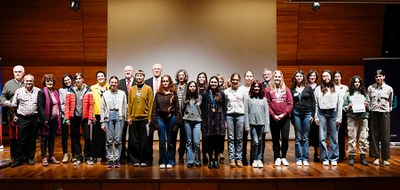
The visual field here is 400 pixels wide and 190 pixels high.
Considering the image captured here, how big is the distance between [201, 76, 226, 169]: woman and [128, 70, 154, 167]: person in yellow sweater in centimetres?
81

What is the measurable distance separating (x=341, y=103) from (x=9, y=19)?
7.91m

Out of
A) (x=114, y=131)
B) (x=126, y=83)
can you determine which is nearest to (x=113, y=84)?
(x=126, y=83)

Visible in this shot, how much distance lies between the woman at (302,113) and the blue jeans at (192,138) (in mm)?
1523

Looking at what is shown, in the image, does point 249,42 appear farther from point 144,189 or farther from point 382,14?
point 144,189

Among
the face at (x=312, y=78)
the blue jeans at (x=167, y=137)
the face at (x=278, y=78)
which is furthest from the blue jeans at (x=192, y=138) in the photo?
the face at (x=312, y=78)

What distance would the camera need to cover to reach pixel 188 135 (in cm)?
612

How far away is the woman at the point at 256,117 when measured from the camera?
6109 millimetres

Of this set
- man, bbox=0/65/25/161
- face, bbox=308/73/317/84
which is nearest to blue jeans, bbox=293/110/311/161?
face, bbox=308/73/317/84

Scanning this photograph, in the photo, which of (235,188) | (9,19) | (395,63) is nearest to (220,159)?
(235,188)

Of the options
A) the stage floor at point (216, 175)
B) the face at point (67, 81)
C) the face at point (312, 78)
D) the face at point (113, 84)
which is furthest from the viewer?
the face at point (312, 78)

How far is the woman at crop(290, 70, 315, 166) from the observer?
625 cm

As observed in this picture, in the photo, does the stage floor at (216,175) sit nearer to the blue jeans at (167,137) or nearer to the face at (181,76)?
the blue jeans at (167,137)

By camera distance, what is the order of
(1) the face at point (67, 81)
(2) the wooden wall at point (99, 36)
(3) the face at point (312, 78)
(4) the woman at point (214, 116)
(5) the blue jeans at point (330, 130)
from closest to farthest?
1. (4) the woman at point (214, 116)
2. (5) the blue jeans at point (330, 130)
3. (1) the face at point (67, 81)
4. (3) the face at point (312, 78)
5. (2) the wooden wall at point (99, 36)

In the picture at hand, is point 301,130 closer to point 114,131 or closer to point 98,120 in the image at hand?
point 114,131
